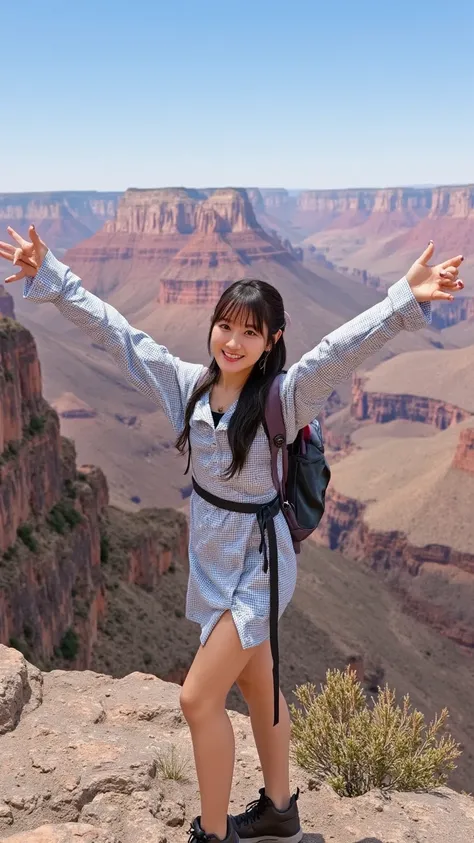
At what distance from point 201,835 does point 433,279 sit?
12.7 feet

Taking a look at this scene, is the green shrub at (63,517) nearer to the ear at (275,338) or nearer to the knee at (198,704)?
the knee at (198,704)

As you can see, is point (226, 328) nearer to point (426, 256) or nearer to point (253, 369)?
point (253, 369)

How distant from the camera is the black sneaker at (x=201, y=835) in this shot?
5.45 m

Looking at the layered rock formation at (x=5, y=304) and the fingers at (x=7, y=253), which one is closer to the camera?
the fingers at (x=7, y=253)

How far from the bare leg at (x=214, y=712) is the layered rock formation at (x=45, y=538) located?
53.0 feet

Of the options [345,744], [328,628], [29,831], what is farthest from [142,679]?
[328,628]

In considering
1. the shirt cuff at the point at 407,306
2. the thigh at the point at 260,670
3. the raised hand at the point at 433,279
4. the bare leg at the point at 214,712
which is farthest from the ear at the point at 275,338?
the thigh at the point at 260,670

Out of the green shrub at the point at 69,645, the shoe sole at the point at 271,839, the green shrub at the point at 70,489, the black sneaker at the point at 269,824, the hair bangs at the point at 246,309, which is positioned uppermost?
the hair bangs at the point at 246,309

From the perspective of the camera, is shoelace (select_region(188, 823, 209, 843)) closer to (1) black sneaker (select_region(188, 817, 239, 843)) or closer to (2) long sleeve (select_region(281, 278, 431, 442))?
(1) black sneaker (select_region(188, 817, 239, 843))

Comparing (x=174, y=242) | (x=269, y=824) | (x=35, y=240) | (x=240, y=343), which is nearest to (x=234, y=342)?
(x=240, y=343)

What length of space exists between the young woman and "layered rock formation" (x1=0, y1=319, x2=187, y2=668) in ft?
52.9

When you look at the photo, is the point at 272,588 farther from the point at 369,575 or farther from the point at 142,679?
the point at 369,575

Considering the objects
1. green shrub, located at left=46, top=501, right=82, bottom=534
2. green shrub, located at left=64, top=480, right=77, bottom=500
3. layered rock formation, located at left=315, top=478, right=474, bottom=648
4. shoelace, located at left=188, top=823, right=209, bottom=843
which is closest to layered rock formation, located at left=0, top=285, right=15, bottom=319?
layered rock formation, located at left=315, top=478, right=474, bottom=648

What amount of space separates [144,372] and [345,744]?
3.39 metres
